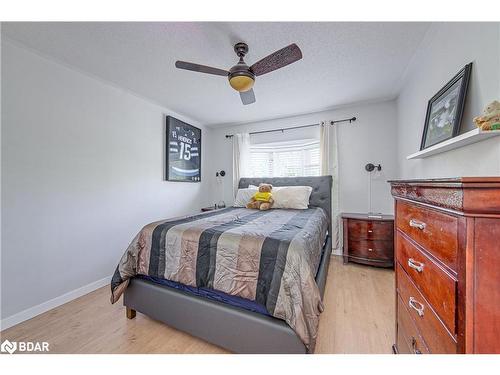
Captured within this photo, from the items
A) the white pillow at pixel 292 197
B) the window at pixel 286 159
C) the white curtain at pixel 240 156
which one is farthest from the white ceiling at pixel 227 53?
the white pillow at pixel 292 197

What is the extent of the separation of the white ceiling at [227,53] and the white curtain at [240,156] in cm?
Answer: 109

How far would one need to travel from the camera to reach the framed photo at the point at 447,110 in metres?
1.26

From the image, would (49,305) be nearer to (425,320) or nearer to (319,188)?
(425,320)

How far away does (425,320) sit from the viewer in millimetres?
815

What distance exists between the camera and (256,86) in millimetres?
2545

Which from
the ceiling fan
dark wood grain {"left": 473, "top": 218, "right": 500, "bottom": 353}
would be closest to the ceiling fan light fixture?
the ceiling fan

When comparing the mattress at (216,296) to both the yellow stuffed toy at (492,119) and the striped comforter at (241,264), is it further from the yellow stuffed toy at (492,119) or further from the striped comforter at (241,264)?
the yellow stuffed toy at (492,119)

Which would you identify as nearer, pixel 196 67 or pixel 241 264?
pixel 241 264

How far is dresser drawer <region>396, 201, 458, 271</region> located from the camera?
61cm

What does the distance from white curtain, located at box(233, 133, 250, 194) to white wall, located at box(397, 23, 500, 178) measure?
2523 millimetres

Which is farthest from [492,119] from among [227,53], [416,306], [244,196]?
[244,196]

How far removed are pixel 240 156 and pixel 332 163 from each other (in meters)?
1.72
